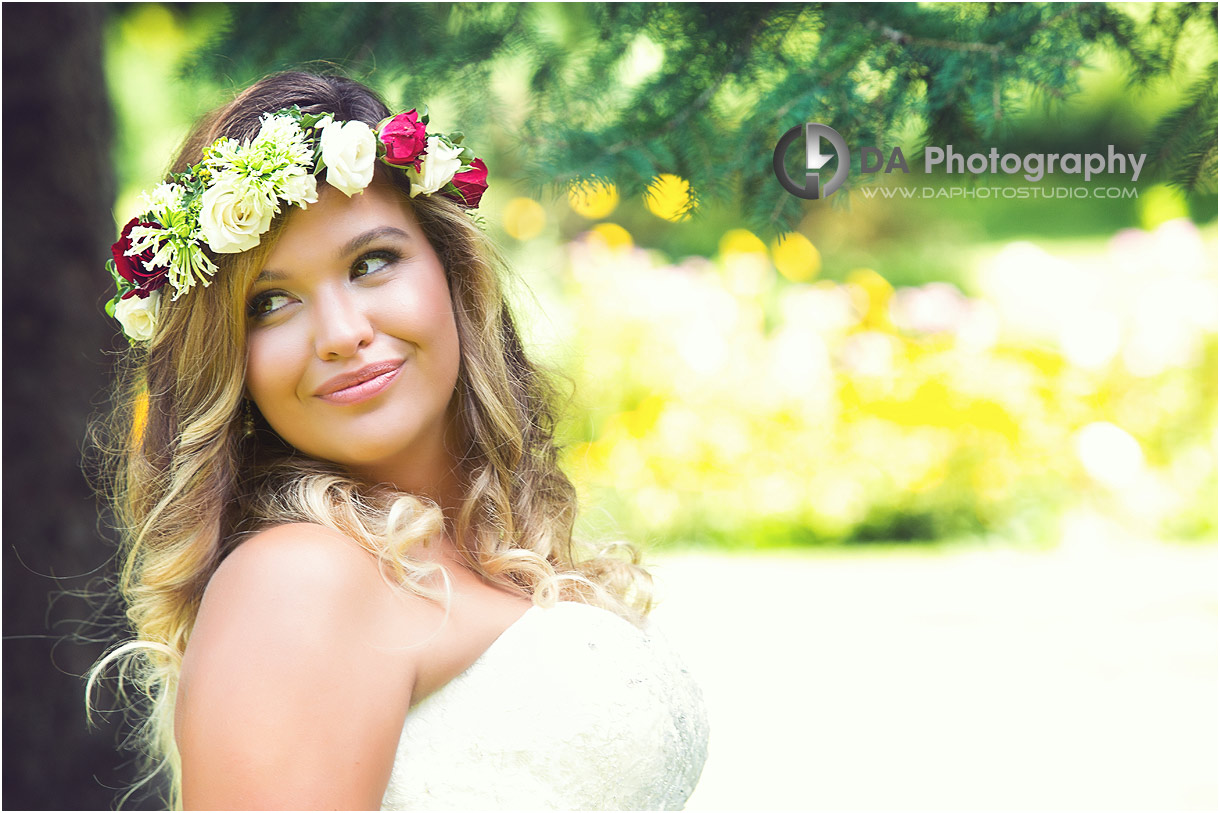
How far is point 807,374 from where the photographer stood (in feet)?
20.1

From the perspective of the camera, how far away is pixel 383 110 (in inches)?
70.5

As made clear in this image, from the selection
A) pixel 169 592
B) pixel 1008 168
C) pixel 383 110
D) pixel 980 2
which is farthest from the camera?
pixel 1008 168

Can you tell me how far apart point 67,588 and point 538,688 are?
184 centimetres

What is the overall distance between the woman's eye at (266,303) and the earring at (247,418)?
0.64 feet

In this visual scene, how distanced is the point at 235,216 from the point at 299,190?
9 centimetres

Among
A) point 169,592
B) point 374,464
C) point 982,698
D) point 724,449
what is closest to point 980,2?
point 374,464

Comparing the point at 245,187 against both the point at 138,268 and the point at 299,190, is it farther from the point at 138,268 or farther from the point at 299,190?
the point at 138,268

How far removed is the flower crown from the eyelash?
7 centimetres

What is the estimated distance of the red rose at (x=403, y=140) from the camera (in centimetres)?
163

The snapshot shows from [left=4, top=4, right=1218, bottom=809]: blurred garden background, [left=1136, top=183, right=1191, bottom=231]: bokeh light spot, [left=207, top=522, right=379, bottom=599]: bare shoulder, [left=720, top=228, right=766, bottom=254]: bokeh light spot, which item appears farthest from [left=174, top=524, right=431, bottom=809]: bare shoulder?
[left=1136, top=183, right=1191, bottom=231]: bokeh light spot

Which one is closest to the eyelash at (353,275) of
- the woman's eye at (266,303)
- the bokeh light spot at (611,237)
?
the woman's eye at (266,303)

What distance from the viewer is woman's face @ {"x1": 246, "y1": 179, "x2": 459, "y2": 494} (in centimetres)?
151

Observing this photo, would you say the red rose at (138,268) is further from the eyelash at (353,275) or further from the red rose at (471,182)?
the red rose at (471,182)

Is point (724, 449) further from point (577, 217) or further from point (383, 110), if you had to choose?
point (577, 217)
